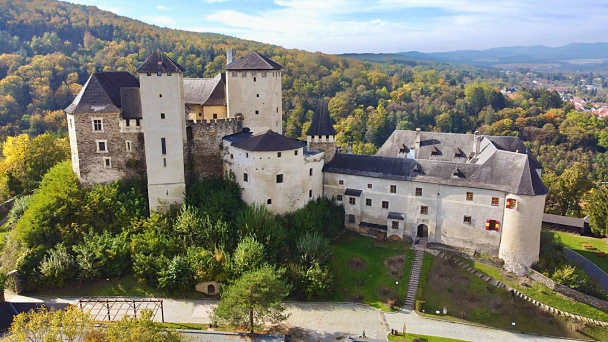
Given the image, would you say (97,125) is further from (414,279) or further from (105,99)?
(414,279)

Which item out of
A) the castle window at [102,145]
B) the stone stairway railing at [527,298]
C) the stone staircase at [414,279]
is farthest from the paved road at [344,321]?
the castle window at [102,145]

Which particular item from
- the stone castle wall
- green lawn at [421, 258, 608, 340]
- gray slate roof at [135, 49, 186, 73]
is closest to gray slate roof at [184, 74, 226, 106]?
the stone castle wall

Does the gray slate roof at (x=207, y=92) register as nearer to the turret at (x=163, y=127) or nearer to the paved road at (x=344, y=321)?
the turret at (x=163, y=127)

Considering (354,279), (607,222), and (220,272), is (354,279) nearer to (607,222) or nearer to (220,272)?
(220,272)

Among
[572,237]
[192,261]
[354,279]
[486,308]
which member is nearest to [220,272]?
[192,261]

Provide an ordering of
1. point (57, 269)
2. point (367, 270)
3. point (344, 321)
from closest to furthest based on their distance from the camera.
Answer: point (344, 321), point (57, 269), point (367, 270)

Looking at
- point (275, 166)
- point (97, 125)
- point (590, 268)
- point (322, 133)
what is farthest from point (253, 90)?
point (590, 268)

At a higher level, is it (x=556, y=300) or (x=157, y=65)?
(x=157, y=65)

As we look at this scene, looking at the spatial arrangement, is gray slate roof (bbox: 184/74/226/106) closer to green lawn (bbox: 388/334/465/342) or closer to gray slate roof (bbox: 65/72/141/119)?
gray slate roof (bbox: 65/72/141/119)
